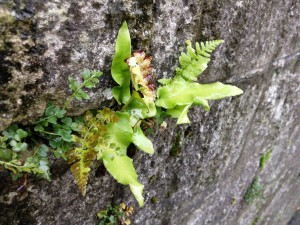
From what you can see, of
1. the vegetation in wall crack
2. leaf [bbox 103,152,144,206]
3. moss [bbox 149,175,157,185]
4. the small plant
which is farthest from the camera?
moss [bbox 149,175,157,185]

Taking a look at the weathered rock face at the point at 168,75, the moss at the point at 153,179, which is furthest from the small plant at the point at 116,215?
the moss at the point at 153,179

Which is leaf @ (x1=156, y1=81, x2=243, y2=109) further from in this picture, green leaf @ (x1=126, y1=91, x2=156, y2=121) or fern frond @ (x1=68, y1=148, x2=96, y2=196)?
fern frond @ (x1=68, y1=148, x2=96, y2=196)

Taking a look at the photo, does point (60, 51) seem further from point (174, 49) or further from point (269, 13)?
point (269, 13)

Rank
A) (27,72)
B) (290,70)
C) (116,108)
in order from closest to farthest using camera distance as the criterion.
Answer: (27,72) → (116,108) → (290,70)


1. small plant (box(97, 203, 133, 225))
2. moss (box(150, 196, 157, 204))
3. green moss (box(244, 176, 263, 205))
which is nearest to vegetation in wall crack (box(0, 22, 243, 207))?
small plant (box(97, 203, 133, 225))

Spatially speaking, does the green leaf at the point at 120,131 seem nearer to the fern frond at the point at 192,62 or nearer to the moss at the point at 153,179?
the fern frond at the point at 192,62

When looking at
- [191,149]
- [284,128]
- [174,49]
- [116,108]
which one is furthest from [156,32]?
[284,128]

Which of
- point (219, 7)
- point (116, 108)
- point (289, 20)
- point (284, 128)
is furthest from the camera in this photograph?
point (284, 128)
